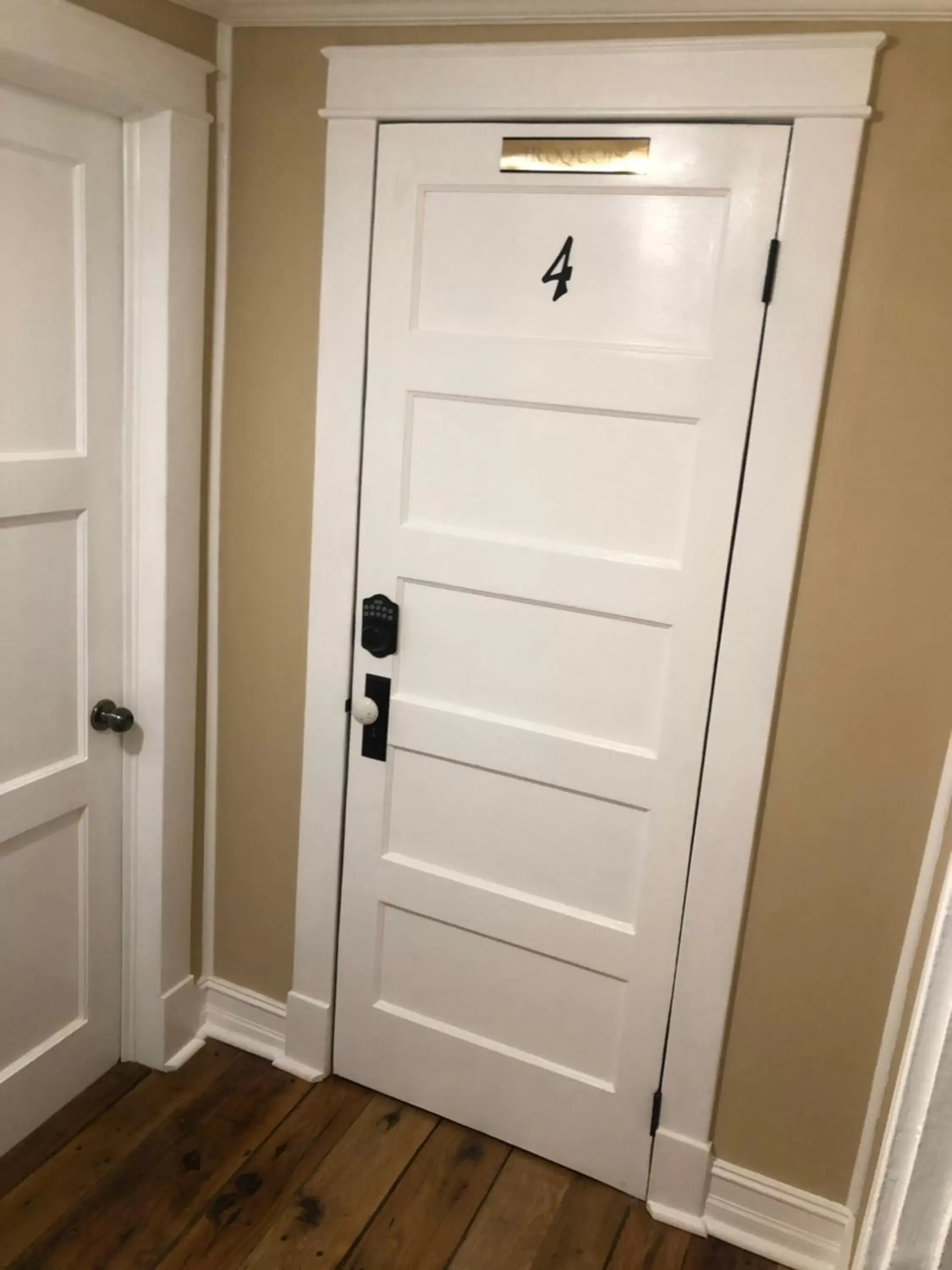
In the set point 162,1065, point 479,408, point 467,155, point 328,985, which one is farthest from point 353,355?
point 162,1065

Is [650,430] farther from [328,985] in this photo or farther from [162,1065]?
[162,1065]

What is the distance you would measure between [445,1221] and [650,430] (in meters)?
1.55

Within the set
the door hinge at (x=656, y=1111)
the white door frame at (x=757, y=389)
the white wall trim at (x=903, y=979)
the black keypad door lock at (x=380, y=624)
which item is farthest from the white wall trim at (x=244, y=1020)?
the white wall trim at (x=903, y=979)

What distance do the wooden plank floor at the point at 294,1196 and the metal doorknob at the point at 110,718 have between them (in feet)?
2.73

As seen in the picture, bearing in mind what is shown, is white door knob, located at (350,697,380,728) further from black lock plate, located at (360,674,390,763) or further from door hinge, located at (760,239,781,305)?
door hinge, located at (760,239,781,305)

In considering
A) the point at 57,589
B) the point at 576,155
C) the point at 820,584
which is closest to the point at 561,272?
the point at 576,155

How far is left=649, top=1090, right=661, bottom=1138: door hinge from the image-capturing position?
195 cm

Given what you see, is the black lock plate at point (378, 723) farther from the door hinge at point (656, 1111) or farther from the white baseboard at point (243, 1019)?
the door hinge at point (656, 1111)

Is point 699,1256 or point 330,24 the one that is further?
point 699,1256

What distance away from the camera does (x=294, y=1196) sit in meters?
1.96

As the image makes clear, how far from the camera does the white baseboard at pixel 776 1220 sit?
74.4 inches

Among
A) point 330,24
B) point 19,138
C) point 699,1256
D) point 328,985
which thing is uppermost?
point 330,24

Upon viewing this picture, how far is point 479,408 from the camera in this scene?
72.0 inches

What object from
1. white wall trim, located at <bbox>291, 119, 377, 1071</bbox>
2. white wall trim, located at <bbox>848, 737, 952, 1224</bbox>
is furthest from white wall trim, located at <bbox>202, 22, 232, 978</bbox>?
white wall trim, located at <bbox>848, 737, 952, 1224</bbox>
